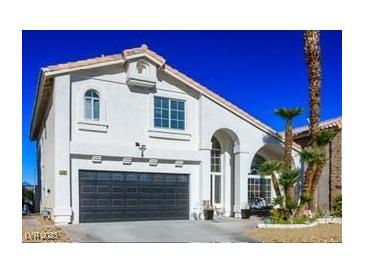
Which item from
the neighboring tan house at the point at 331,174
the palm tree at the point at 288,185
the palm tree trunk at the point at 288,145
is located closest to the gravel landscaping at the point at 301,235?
the palm tree at the point at 288,185

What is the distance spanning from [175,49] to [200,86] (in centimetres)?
316

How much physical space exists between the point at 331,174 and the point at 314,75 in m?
3.89

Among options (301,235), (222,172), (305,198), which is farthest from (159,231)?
(222,172)

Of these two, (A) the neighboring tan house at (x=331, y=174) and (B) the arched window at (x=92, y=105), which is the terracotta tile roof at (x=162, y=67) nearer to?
(B) the arched window at (x=92, y=105)

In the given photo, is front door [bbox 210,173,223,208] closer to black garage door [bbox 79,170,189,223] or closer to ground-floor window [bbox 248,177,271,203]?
ground-floor window [bbox 248,177,271,203]

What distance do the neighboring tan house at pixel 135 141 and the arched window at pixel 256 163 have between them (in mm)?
1106

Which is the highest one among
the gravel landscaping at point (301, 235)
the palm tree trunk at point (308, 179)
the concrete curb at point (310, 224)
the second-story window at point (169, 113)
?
the second-story window at point (169, 113)

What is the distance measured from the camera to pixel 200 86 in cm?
1550

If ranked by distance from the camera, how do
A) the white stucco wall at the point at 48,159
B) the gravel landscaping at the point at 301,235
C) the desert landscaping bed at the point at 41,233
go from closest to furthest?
the desert landscaping bed at the point at 41,233
the gravel landscaping at the point at 301,235
the white stucco wall at the point at 48,159

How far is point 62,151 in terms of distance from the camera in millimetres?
12922

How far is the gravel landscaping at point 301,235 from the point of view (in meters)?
11.6
